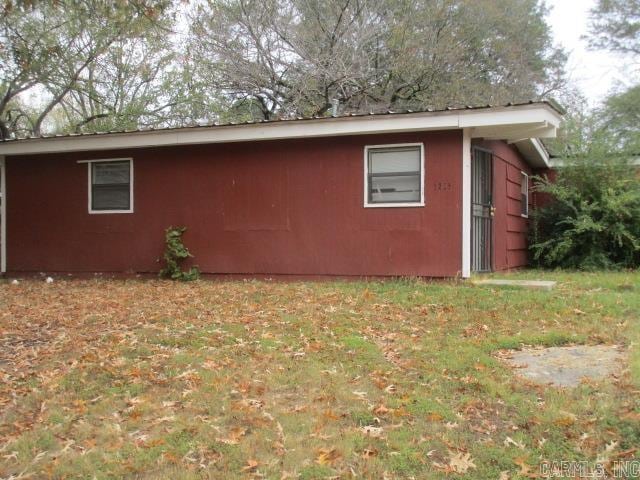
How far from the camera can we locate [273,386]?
405 cm

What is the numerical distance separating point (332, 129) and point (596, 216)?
596 centimetres

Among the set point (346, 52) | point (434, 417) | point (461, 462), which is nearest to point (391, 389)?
point (434, 417)

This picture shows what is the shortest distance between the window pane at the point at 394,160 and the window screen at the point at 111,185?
462cm

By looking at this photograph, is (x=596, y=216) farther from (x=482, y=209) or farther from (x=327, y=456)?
(x=327, y=456)

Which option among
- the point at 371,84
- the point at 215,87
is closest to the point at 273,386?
the point at 371,84

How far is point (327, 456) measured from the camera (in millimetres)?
2996

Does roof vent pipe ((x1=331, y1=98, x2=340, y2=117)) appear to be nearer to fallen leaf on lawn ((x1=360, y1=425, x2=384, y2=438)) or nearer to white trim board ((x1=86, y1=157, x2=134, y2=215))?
white trim board ((x1=86, y1=157, x2=134, y2=215))

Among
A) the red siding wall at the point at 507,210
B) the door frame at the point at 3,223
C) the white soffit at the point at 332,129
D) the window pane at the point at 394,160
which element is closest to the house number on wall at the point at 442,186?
the window pane at the point at 394,160

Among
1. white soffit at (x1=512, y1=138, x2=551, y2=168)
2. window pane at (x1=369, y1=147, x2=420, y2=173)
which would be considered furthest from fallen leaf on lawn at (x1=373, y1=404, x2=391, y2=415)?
white soffit at (x1=512, y1=138, x2=551, y2=168)

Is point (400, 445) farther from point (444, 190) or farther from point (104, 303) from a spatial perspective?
point (444, 190)

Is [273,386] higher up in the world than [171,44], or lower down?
lower down

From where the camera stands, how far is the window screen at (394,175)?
874 centimetres

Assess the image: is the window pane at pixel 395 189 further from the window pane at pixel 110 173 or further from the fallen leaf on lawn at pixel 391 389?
the fallen leaf on lawn at pixel 391 389

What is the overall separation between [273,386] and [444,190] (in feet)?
17.5
